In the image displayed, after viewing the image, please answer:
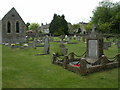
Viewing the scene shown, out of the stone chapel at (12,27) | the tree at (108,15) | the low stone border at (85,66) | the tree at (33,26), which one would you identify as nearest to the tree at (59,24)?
the tree at (108,15)

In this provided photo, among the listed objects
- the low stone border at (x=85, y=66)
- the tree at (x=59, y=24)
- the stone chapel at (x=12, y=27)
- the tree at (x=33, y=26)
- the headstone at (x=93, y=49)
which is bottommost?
the low stone border at (x=85, y=66)

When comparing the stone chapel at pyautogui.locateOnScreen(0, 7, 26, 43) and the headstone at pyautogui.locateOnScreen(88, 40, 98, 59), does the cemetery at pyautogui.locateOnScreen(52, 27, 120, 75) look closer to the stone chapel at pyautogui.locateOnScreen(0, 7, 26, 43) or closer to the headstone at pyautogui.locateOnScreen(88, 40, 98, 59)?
the headstone at pyautogui.locateOnScreen(88, 40, 98, 59)

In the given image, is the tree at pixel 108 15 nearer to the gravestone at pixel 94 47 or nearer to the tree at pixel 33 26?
the gravestone at pixel 94 47

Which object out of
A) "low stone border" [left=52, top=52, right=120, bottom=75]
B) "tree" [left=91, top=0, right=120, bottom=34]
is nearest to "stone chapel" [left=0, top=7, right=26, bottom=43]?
"low stone border" [left=52, top=52, right=120, bottom=75]

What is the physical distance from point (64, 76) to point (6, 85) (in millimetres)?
3141

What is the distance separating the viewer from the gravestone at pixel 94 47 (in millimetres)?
10875

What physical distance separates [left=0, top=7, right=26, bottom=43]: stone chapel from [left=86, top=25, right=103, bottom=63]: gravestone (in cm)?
2222

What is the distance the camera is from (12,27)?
105 ft

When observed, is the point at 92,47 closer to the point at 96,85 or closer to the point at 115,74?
the point at 115,74

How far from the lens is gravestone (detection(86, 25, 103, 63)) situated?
10.9 m

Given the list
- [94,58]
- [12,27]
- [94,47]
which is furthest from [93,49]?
[12,27]

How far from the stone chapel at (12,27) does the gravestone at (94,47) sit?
2222 cm

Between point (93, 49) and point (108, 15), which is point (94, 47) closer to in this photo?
point (93, 49)

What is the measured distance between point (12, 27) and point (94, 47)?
25.5 m
